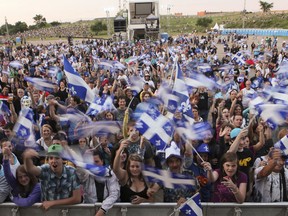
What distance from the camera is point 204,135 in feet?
16.9

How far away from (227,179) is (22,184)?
7.64 feet

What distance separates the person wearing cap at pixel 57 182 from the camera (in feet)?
12.4

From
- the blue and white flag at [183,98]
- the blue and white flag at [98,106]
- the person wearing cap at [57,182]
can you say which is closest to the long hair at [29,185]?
the person wearing cap at [57,182]

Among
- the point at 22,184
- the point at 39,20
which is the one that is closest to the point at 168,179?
the point at 22,184

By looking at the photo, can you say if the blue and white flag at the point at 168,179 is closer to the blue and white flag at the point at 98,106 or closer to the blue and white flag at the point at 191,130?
the blue and white flag at the point at 191,130

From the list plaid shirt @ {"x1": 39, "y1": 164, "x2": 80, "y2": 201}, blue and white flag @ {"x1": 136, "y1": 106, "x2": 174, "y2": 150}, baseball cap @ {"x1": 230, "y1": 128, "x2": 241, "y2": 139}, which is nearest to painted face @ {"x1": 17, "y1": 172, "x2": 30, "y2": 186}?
plaid shirt @ {"x1": 39, "y1": 164, "x2": 80, "y2": 201}

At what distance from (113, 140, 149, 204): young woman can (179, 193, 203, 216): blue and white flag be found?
1.83 feet

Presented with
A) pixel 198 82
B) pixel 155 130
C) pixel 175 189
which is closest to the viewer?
pixel 175 189

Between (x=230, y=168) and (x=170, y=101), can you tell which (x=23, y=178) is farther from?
(x=170, y=101)

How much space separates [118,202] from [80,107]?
440 centimetres

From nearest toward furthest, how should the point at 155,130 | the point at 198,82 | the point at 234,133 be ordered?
1. the point at 155,130
2. the point at 234,133
3. the point at 198,82

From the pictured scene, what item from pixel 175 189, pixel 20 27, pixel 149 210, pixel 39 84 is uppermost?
pixel 20 27

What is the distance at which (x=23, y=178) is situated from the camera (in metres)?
3.97

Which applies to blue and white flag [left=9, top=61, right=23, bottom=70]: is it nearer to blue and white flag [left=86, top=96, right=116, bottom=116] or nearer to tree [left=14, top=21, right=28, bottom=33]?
blue and white flag [left=86, top=96, right=116, bottom=116]
